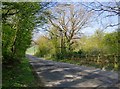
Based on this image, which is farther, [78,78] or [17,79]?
[78,78]

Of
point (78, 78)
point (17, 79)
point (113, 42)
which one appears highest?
point (113, 42)

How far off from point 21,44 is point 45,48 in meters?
49.6

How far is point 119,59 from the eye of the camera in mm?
24969

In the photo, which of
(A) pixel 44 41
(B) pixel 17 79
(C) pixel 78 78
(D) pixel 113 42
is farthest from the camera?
(A) pixel 44 41

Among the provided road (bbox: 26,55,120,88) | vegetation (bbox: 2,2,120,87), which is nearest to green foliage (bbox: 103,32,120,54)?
vegetation (bbox: 2,2,120,87)

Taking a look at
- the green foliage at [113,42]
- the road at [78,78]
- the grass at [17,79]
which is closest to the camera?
the grass at [17,79]

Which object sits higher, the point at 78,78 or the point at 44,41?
the point at 44,41

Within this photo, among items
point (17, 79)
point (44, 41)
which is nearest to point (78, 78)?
point (17, 79)

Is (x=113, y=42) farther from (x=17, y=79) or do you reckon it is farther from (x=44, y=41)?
(x=44, y=41)

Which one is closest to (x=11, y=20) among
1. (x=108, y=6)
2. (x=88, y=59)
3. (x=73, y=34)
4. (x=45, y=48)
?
(x=108, y=6)

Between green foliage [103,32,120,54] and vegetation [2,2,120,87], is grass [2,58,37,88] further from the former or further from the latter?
green foliage [103,32,120,54]

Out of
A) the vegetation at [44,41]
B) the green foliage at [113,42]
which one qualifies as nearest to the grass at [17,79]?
the vegetation at [44,41]

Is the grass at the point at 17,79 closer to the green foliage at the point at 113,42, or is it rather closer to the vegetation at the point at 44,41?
the vegetation at the point at 44,41

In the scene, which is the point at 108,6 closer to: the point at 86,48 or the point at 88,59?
the point at 88,59
